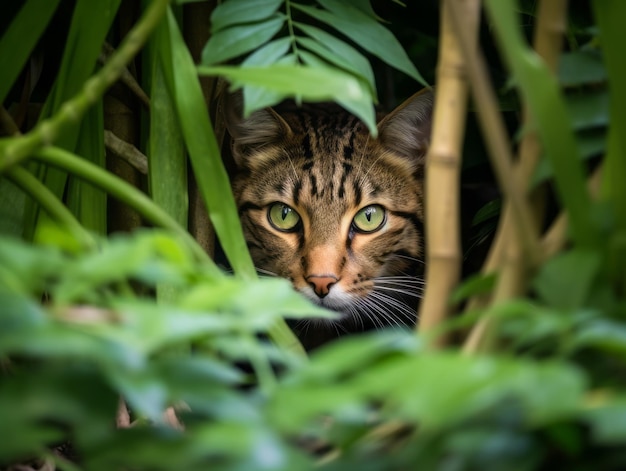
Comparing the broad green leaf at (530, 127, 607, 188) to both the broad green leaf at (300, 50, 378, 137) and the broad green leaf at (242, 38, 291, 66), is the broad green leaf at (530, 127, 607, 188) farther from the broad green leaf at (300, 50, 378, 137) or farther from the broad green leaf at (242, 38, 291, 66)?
the broad green leaf at (242, 38, 291, 66)

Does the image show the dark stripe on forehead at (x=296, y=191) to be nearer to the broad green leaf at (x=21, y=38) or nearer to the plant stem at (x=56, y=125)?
the broad green leaf at (x=21, y=38)

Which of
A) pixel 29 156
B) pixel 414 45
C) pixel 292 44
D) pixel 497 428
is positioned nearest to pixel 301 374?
pixel 497 428

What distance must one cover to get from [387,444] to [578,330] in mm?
179

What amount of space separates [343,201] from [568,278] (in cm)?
120

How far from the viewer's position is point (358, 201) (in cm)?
191

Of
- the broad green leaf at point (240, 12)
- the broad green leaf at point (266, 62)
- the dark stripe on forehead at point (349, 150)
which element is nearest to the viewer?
the broad green leaf at point (266, 62)

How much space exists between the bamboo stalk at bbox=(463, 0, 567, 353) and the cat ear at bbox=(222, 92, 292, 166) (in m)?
1.15


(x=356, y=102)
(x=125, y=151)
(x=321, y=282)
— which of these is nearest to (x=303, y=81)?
(x=356, y=102)

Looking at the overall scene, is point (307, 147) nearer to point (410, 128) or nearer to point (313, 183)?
point (313, 183)

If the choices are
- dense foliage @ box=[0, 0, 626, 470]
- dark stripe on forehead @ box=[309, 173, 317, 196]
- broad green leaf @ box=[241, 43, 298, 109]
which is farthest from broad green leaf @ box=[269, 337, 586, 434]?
dark stripe on forehead @ box=[309, 173, 317, 196]

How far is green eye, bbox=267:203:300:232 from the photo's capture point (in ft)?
6.30

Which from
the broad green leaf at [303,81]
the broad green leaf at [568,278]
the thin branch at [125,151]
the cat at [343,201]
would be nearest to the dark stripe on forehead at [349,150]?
the cat at [343,201]

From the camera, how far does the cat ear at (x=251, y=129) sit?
1901mm

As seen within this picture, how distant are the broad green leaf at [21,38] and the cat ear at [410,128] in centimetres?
85
